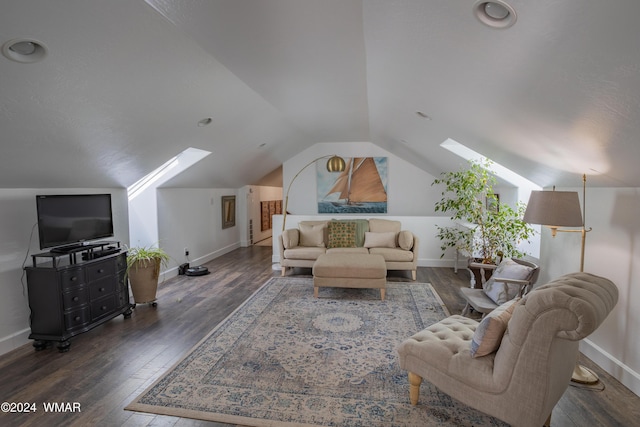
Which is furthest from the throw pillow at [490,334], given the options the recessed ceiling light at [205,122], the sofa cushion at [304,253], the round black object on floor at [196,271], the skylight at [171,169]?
the round black object on floor at [196,271]

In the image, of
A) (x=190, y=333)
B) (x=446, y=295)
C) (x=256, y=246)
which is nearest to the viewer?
(x=190, y=333)

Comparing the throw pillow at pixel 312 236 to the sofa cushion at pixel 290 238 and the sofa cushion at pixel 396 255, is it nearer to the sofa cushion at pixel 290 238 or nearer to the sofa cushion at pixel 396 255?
the sofa cushion at pixel 290 238

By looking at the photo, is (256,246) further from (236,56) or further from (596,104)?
(596,104)

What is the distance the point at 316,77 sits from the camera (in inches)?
136

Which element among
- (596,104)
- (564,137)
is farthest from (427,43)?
(564,137)

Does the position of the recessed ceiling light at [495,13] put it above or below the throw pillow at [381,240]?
above

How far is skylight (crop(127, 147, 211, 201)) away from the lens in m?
5.22

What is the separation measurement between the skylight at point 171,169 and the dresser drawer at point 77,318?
7.04 feet

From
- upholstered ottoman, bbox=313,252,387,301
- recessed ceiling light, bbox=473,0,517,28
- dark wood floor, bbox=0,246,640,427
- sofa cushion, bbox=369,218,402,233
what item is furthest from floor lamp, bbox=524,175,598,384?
sofa cushion, bbox=369,218,402,233

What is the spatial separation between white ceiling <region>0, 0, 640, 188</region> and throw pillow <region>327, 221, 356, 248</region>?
7.74 feet

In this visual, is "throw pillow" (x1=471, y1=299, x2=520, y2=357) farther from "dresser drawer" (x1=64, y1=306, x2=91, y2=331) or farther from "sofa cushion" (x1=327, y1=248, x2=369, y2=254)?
"sofa cushion" (x1=327, y1=248, x2=369, y2=254)

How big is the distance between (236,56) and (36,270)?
2.69 metres

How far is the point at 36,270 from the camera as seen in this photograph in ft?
10.8

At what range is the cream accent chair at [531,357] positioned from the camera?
1.78m
